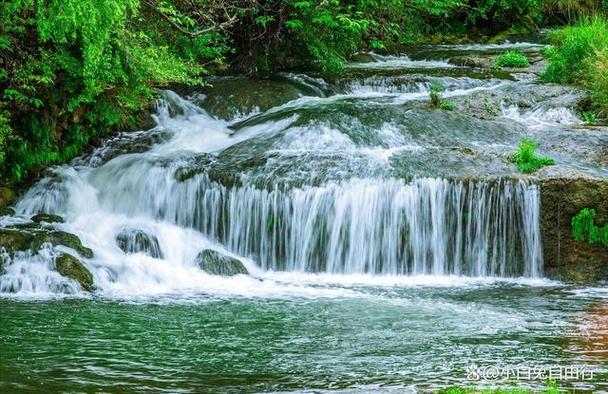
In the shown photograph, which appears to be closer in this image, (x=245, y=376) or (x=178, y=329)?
(x=245, y=376)

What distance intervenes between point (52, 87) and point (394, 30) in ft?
39.4

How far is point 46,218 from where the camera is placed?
1287cm

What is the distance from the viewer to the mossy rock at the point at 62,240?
37.8 feet

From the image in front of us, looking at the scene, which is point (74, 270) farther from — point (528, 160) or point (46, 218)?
point (528, 160)

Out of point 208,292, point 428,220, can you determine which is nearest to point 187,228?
point 208,292

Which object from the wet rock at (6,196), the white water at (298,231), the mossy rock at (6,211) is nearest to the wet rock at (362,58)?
the white water at (298,231)

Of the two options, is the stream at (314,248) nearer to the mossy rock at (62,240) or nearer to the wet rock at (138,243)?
the wet rock at (138,243)

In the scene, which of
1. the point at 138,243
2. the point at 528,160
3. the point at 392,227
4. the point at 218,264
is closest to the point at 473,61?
the point at 528,160

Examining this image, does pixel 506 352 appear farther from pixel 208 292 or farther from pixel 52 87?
pixel 52 87

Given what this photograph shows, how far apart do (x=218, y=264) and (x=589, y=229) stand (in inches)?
206

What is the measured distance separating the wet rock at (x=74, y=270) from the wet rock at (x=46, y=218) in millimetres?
1748

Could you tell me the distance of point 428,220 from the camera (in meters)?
12.3

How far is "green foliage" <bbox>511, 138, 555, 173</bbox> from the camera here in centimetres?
1245

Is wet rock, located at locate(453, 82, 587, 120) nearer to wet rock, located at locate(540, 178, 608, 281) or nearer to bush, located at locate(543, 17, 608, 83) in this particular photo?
bush, located at locate(543, 17, 608, 83)
